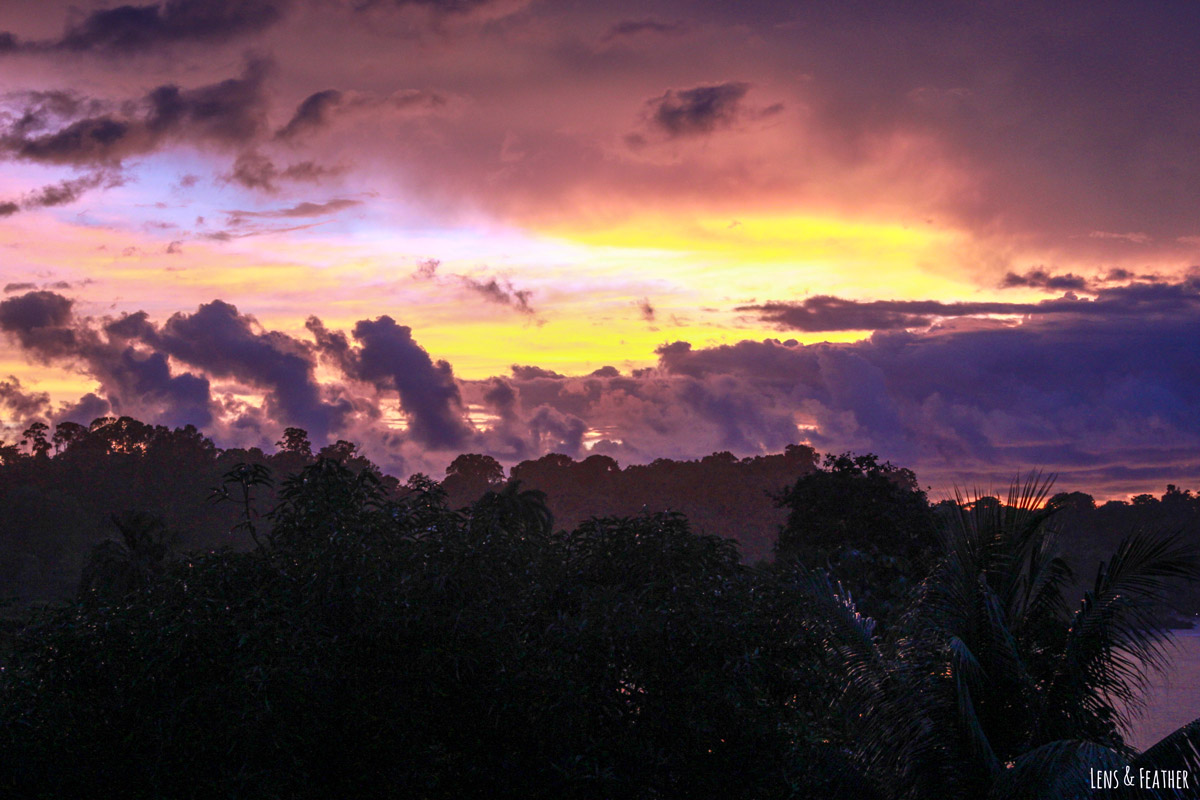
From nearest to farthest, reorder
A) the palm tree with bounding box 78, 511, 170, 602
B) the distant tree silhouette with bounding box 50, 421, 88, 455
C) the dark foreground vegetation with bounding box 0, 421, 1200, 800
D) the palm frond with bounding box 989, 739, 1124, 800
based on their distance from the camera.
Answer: the palm frond with bounding box 989, 739, 1124, 800 → the dark foreground vegetation with bounding box 0, 421, 1200, 800 → the palm tree with bounding box 78, 511, 170, 602 → the distant tree silhouette with bounding box 50, 421, 88, 455

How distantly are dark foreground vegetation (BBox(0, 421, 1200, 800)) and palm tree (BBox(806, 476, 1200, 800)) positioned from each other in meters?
0.03

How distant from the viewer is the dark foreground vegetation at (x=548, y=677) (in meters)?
9.74

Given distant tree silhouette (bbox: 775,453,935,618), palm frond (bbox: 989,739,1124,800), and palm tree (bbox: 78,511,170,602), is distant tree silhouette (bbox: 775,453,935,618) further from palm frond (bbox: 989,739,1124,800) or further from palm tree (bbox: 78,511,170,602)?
palm tree (bbox: 78,511,170,602)

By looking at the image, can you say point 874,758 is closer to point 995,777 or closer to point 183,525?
point 995,777

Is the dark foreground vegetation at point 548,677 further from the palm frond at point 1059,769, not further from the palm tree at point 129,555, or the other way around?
the palm tree at point 129,555

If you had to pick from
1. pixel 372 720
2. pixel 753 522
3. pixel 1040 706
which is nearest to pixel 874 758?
pixel 1040 706

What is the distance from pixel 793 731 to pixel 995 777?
2.31 m

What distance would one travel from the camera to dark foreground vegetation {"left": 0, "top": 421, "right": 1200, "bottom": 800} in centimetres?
974

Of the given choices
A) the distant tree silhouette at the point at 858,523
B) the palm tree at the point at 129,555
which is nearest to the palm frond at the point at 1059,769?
the distant tree silhouette at the point at 858,523

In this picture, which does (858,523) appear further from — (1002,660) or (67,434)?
(67,434)

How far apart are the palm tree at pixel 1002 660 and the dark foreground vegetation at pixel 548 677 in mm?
27

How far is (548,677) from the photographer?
32.8 feet

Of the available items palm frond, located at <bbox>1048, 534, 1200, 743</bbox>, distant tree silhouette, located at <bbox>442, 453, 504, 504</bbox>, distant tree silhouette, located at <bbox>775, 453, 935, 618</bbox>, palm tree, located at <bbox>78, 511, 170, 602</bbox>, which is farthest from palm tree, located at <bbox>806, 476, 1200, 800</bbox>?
distant tree silhouette, located at <bbox>442, 453, 504, 504</bbox>

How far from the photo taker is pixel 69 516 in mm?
75688
